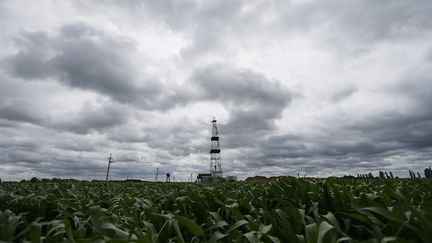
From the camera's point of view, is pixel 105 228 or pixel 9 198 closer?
pixel 105 228

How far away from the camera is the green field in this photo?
207cm

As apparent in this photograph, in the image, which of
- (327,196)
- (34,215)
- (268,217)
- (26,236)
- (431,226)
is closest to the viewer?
(431,226)

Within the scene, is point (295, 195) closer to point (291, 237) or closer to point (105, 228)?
point (291, 237)

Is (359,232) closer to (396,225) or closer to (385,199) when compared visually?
(396,225)

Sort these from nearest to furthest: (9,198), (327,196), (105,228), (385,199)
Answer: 1. (105,228)
2. (385,199)
3. (327,196)
4. (9,198)

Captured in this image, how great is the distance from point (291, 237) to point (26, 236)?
2380 millimetres

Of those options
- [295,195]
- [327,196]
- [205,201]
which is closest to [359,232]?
[327,196]

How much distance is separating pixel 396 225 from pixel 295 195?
2.24 meters

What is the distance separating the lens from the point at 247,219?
10.9 feet

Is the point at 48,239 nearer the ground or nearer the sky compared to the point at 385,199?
nearer the ground

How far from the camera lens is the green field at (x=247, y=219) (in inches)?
81.4

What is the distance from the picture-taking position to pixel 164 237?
105 inches

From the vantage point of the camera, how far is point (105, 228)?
232 centimetres

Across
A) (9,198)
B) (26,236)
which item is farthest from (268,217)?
(9,198)
